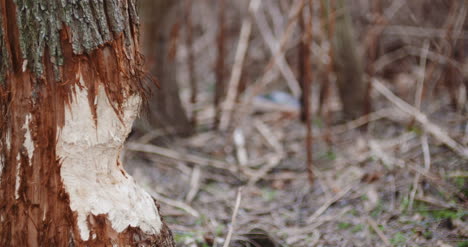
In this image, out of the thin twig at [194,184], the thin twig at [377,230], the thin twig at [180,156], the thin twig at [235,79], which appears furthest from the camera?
the thin twig at [235,79]

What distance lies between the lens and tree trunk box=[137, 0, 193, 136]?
3.63 m

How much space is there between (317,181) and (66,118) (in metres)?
2.07

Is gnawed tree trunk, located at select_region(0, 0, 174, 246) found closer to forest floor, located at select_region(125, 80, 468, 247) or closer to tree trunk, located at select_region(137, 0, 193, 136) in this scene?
forest floor, located at select_region(125, 80, 468, 247)

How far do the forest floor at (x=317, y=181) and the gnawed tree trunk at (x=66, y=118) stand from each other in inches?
29.4

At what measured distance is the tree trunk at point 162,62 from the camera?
143 inches

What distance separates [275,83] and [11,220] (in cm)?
397

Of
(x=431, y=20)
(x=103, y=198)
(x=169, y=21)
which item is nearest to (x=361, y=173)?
(x=169, y=21)

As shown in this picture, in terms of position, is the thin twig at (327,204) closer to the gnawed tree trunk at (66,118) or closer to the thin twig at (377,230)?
the thin twig at (377,230)

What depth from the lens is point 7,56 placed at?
4.84 feet

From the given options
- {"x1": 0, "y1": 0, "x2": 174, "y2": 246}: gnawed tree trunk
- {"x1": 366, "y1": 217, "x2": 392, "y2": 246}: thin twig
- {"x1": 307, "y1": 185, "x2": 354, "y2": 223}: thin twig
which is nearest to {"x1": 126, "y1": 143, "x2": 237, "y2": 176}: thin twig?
{"x1": 307, "y1": 185, "x2": 354, "y2": 223}: thin twig

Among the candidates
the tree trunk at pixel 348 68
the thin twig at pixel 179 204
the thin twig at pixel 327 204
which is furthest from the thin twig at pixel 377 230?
the tree trunk at pixel 348 68

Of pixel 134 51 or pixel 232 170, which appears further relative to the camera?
pixel 232 170

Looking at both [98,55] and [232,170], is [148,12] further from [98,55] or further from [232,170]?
[98,55]

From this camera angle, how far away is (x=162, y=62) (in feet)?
12.2
